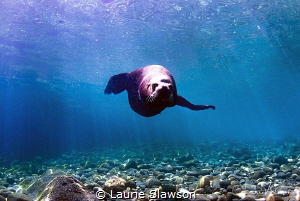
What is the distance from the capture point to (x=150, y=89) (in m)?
3.42

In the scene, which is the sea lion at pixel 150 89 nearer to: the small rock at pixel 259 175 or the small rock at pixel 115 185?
the small rock at pixel 115 185

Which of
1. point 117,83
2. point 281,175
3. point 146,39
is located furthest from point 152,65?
point 146,39

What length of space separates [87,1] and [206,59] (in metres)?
15.1

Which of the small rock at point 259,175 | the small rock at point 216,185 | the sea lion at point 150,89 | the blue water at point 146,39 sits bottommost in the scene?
the small rock at point 259,175

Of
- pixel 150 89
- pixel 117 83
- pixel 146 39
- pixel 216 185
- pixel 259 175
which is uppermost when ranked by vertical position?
pixel 146 39

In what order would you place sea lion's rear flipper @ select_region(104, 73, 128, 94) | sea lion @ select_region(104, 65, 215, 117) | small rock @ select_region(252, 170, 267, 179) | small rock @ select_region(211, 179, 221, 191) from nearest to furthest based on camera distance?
1. sea lion @ select_region(104, 65, 215, 117)
2. small rock @ select_region(211, 179, 221, 191)
3. sea lion's rear flipper @ select_region(104, 73, 128, 94)
4. small rock @ select_region(252, 170, 267, 179)

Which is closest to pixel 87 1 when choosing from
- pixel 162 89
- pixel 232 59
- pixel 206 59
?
pixel 162 89

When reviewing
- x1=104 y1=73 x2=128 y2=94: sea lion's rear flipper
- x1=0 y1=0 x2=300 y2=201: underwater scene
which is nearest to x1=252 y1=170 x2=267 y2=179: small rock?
x1=0 y1=0 x2=300 y2=201: underwater scene

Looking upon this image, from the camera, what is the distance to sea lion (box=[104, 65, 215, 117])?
3053 mm

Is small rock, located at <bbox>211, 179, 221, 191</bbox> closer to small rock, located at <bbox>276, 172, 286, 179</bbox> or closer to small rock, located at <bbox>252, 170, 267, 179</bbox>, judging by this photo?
small rock, located at <bbox>252, 170, 267, 179</bbox>

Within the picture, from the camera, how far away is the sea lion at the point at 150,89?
305cm

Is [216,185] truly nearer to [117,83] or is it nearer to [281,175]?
[281,175]

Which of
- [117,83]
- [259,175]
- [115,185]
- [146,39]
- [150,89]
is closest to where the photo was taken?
[150,89]

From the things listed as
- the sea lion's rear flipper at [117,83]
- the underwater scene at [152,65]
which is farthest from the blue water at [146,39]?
the sea lion's rear flipper at [117,83]
